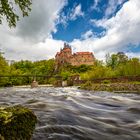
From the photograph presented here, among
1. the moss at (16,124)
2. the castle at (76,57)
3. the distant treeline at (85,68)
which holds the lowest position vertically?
the moss at (16,124)

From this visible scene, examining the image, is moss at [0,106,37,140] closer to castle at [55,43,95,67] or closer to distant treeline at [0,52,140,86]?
distant treeline at [0,52,140,86]

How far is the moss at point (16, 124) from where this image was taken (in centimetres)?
338

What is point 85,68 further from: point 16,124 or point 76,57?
point 16,124

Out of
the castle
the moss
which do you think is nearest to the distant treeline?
the castle

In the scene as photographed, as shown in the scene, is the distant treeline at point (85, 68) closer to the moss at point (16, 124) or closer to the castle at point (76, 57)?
the castle at point (76, 57)

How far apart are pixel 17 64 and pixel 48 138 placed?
136m

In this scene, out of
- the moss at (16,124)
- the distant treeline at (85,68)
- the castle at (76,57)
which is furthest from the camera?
the castle at (76,57)

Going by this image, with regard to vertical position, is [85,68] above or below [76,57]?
below

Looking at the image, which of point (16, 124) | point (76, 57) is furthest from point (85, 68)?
point (16, 124)

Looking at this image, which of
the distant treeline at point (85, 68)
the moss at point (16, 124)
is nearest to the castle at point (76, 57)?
the distant treeline at point (85, 68)

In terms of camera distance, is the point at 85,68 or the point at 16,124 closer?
the point at 16,124

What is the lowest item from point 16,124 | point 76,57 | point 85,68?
point 16,124

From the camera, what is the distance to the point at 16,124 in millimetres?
3643

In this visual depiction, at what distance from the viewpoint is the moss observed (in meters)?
3.38
